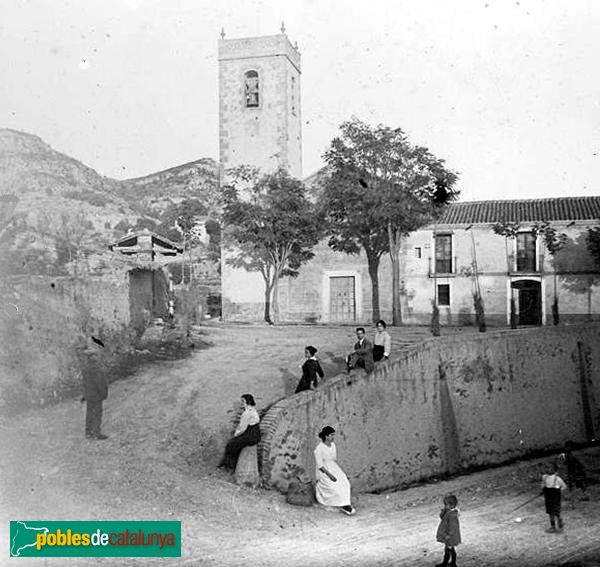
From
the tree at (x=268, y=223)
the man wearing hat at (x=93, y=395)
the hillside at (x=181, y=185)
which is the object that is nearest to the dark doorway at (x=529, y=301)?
the tree at (x=268, y=223)

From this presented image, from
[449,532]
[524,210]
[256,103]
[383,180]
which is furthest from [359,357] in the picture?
[524,210]

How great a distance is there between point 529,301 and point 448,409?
36.4 ft

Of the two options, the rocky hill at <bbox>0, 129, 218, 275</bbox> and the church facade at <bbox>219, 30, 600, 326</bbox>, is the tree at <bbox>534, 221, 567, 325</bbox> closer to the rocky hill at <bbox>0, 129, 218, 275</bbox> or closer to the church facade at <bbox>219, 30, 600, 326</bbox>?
the church facade at <bbox>219, 30, 600, 326</bbox>

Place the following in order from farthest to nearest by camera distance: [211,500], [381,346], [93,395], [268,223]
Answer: [268,223] → [381,346] → [93,395] → [211,500]

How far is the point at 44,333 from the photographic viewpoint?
12672 millimetres

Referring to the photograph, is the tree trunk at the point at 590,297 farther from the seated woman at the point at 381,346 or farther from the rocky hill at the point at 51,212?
the rocky hill at the point at 51,212

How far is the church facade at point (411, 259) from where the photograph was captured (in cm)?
2395

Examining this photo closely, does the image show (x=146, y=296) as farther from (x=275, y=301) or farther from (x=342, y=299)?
(x=342, y=299)

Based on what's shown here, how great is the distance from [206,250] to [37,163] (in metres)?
15.8

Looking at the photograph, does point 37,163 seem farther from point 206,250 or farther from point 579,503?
point 206,250

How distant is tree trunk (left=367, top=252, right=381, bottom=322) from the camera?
24.3 m

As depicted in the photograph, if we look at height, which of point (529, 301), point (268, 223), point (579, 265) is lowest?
point (529, 301)

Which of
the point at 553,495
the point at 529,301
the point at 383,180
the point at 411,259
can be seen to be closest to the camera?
the point at 553,495

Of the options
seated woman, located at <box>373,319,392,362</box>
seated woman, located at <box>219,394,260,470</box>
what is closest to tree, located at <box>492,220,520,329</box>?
seated woman, located at <box>373,319,392,362</box>
